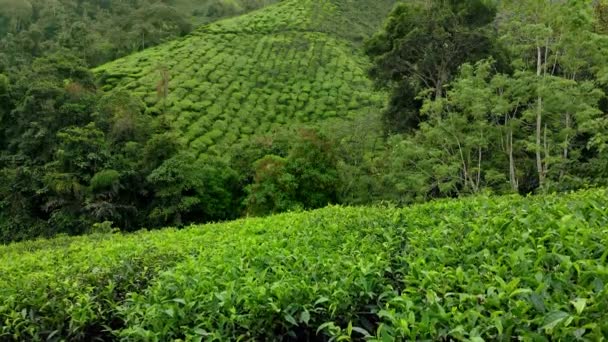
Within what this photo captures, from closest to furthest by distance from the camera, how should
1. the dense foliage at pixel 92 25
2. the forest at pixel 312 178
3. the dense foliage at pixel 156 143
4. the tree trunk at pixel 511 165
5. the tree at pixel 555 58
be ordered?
the forest at pixel 312 178 < the tree at pixel 555 58 < the tree trunk at pixel 511 165 < the dense foliage at pixel 156 143 < the dense foliage at pixel 92 25

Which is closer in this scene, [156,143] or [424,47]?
[424,47]

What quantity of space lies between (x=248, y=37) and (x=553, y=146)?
1679 inches

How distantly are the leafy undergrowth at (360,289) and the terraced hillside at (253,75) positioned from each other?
2560 cm

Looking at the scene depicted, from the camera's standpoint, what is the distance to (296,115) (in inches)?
1455

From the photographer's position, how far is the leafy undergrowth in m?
1.80

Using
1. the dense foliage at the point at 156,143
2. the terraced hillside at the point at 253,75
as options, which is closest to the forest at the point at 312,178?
the dense foliage at the point at 156,143

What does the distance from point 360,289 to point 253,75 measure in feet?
136

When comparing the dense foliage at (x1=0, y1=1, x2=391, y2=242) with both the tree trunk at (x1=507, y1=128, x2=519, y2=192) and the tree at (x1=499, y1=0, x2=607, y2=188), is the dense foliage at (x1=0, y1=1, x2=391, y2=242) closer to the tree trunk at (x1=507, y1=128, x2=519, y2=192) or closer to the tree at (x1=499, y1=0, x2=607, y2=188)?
the tree trunk at (x1=507, y1=128, x2=519, y2=192)

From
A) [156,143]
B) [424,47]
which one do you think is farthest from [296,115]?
[424,47]

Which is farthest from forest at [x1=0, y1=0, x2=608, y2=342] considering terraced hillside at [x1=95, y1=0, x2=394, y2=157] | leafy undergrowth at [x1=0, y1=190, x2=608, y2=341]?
terraced hillside at [x1=95, y1=0, x2=394, y2=157]

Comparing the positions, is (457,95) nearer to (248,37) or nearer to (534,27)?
(534,27)

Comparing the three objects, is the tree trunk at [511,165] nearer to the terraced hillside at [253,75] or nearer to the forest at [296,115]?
the forest at [296,115]

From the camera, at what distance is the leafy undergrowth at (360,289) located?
1.80 meters

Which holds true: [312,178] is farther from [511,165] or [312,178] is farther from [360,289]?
[360,289]
